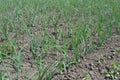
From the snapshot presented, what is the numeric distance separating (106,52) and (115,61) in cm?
26

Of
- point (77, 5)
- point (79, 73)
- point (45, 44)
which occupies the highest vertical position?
point (77, 5)

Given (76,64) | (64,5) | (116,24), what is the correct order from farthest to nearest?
(64,5) → (116,24) → (76,64)

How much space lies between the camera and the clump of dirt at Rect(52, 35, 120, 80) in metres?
2.43

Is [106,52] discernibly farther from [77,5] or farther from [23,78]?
[77,5]

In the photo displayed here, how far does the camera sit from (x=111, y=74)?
244 cm

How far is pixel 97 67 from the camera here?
2623mm

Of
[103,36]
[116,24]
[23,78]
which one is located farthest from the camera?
[116,24]

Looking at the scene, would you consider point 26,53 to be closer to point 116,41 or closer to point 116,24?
point 116,41

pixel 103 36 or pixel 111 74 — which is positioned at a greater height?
pixel 103 36

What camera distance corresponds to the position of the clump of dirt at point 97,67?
243 cm

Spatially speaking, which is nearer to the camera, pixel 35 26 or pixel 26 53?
pixel 26 53

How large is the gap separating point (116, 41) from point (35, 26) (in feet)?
4.63

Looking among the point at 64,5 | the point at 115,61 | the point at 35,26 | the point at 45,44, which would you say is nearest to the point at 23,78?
the point at 45,44

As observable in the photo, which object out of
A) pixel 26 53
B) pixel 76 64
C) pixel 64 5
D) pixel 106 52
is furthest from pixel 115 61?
pixel 64 5
